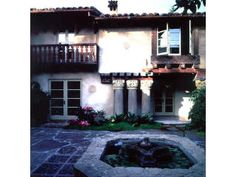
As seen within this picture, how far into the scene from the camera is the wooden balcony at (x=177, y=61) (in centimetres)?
1109

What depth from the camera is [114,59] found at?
11.8 m

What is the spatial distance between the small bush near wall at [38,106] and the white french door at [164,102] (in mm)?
5170

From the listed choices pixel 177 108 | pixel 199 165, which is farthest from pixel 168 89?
pixel 199 165

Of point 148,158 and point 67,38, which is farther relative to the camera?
point 67,38

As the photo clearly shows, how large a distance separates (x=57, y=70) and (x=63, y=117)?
228 cm

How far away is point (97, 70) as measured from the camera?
11.9 metres

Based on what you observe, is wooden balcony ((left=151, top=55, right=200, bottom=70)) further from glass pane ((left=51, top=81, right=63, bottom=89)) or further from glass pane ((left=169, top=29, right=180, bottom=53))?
glass pane ((left=51, top=81, right=63, bottom=89))

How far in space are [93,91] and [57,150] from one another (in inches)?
238

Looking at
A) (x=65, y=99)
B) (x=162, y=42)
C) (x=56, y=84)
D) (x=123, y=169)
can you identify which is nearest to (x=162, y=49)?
(x=162, y=42)

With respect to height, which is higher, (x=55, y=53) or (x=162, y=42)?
(x=162, y=42)

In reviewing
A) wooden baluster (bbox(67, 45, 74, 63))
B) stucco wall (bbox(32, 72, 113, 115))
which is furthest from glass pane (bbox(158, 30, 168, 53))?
wooden baluster (bbox(67, 45, 74, 63))

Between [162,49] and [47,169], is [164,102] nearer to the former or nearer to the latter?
[162,49]

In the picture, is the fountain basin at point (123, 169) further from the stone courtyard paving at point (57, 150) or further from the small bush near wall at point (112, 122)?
the small bush near wall at point (112, 122)
